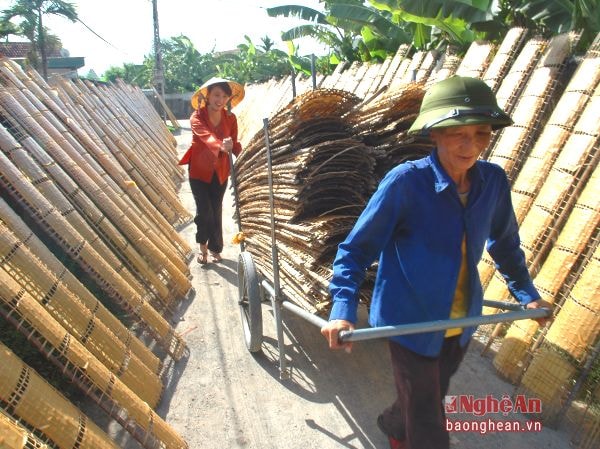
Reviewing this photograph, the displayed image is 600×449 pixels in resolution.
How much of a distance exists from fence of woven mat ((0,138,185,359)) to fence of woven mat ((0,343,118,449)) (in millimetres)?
1200

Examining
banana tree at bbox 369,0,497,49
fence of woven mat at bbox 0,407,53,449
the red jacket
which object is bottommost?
fence of woven mat at bbox 0,407,53,449

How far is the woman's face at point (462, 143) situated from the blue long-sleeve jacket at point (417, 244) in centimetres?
6

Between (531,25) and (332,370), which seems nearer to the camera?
(332,370)

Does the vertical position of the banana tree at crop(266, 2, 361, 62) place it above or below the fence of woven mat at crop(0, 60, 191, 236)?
above

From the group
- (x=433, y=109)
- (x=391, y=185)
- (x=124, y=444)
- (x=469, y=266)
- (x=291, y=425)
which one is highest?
(x=433, y=109)

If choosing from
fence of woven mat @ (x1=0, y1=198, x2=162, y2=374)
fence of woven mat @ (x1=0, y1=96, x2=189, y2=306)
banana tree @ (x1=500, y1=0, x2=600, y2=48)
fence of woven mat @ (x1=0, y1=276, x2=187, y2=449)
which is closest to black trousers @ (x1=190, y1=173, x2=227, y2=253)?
fence of woven mat @ (x1=0, y1=96, x2=189, y2=306)

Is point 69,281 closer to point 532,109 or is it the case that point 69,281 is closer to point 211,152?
point 211,152

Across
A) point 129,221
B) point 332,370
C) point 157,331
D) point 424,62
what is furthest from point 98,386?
point 424,62

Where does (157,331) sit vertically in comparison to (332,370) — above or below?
below

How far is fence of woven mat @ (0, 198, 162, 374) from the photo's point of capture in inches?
103

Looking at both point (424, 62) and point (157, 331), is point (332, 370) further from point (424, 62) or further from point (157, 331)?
point (424, 62)

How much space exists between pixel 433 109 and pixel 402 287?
0.66 metres

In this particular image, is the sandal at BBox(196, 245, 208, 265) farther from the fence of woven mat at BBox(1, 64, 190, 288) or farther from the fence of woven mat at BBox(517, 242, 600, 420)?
the fence of woven mat at BBox(517, 242, 600, 420)

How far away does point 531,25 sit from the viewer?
5031 millimetres
